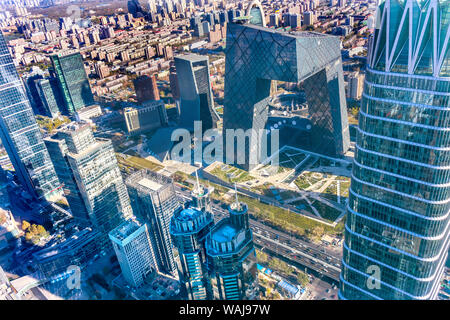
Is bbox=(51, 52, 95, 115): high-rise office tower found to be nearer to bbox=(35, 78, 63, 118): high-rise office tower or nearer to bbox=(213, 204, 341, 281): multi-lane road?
bbox=(35, 78, 63, 118): high-rise office tower

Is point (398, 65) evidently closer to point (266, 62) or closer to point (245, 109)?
point (266, 62)

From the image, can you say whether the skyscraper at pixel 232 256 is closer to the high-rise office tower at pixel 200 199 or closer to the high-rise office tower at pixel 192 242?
the high-rise office tower at pixel 192 242

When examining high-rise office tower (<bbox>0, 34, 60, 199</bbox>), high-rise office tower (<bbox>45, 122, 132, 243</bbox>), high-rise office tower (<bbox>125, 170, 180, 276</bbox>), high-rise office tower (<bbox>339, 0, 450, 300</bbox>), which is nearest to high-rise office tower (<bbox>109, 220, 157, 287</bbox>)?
high-rise office tower (<bbox>125, 170, 180, 276</bbox>)

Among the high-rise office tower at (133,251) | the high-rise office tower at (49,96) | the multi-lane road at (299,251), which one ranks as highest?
the high-rise office tower at (49,96)

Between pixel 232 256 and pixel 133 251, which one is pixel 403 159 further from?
pixel 133 251

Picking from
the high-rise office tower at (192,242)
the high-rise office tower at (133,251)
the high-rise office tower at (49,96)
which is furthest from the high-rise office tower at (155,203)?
the high-rise office tower at (49,96)
